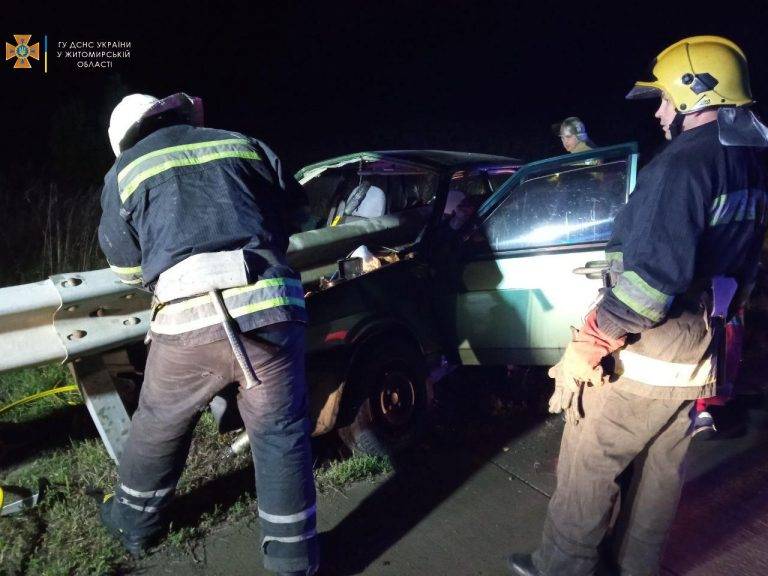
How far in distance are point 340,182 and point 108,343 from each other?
102 inches

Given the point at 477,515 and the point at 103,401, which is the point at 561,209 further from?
the point at 103,401

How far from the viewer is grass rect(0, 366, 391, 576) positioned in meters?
2.52

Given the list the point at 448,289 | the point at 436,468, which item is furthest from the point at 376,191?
the point at 436,468

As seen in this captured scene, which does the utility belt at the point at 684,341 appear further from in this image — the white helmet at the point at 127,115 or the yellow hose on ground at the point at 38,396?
the yellow hose on ground at the point at 38,396

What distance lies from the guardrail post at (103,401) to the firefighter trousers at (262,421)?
1.74ft

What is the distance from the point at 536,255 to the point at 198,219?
6.41ft

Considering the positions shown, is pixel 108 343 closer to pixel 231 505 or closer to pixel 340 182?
pixel 231 505

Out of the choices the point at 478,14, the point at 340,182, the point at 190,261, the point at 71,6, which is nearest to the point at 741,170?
the point at 190,261

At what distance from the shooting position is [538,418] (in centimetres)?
381

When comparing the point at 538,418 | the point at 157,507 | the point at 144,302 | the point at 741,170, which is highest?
the point at 741,170

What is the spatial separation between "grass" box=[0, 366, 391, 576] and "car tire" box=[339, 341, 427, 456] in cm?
12

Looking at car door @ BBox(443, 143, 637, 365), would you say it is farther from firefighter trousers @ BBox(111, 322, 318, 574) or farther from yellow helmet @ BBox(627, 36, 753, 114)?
firefighter trousers @ BBox(111, 322, 318, 574)

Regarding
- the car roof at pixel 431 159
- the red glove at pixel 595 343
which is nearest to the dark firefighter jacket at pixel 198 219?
the red glove at pixel 595 343

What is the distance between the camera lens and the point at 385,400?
10.9ft
